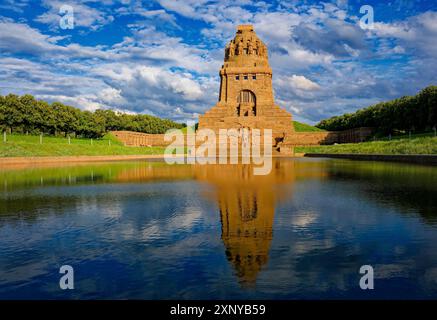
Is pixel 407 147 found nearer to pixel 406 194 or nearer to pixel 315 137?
pixel 406 194

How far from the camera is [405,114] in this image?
200 ft

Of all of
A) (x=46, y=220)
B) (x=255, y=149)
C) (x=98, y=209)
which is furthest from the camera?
(x=255, y=149)

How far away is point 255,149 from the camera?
1971 inches

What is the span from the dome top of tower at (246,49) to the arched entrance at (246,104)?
5.87m

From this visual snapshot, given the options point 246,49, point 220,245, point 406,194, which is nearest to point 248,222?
point 220,245

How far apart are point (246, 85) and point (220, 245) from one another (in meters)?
70.4

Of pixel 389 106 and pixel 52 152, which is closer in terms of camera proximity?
pixel 52 152

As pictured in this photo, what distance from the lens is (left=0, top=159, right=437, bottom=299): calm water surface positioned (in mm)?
4961

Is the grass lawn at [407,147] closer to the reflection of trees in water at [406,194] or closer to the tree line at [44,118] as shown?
the reflection of trees in water at [406,194]

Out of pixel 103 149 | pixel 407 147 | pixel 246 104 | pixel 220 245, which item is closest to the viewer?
pixel 220 245

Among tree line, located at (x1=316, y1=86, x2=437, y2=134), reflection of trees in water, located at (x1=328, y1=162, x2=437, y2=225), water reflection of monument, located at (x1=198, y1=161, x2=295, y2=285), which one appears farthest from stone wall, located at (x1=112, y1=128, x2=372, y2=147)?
water reflection of monument, located at (x1=198, y1=161, x2=295, y2=285)
